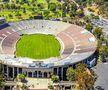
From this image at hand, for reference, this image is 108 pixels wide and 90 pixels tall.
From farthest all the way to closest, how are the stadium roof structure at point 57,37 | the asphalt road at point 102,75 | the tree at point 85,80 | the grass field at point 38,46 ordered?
the grass field at point 38,46 → the stadium roof structure at point 57,37 → the asphalt road at point 102,75 → the tree at point 85,80

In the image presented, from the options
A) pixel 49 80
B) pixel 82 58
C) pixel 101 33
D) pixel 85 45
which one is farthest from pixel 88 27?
pixel 49 80

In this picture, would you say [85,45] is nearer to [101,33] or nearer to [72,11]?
[101,33]

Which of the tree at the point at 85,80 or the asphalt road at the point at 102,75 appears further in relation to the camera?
the asphalt road at the point at 102,75

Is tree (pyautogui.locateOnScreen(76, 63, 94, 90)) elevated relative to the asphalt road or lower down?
elevated

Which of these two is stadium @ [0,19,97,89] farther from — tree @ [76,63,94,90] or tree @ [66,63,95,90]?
tree @ [76,63,94,90]

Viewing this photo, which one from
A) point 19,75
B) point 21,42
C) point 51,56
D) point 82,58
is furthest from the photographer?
point 21,42

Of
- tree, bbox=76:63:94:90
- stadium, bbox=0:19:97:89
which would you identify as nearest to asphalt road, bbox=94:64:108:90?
stadium, bbox=0:19:97:89

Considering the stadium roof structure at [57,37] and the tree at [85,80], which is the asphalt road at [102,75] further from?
the tree at [85,80]

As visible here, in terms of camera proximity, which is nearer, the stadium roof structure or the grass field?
the stadium roof structure

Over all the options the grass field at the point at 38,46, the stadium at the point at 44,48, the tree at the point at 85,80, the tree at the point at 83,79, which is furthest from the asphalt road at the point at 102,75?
the grass field at the point at 38,46
